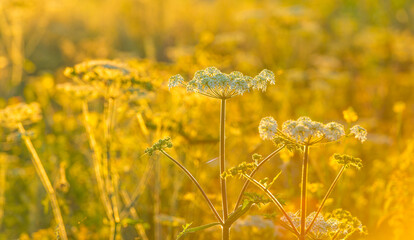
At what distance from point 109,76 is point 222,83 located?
1.51 metres

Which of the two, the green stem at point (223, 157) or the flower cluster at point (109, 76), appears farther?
the flower cluster at point (109, 76)

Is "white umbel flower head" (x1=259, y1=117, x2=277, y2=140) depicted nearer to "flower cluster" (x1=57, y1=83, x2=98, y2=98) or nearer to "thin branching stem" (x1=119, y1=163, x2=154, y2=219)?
"thin branching stem" (x1=119, y1=163, x2=154, y2=219)

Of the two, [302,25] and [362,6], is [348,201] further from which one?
[362,6]

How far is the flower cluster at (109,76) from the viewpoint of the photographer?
11.9 ft

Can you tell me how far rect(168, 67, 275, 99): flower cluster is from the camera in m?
2.44

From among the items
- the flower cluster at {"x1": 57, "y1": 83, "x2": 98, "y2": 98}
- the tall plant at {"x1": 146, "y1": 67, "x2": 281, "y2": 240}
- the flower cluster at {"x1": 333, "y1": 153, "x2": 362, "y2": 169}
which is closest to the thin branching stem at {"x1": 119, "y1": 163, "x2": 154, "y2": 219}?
the flower cluster at {"x1": 57, "y1": 83, "x2": 98, "y2": 98}

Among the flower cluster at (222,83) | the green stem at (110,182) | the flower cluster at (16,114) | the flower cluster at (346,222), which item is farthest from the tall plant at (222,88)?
the flower cluster at (16,114)

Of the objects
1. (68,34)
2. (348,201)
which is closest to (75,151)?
(348,201)

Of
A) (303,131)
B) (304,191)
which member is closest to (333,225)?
(304,191)

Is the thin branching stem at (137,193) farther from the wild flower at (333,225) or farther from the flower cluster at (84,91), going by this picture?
the wild flower at (333,225)

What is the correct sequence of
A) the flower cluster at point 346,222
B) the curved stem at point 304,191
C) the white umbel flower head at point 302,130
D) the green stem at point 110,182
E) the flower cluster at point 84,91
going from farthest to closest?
1. the flower cluster at point 84,91
2. the green stem at point 110,182
3. the flower cluster at point 346,222
4. the curved stem at point 304,191
5. the white umbel flower head at point 302,130

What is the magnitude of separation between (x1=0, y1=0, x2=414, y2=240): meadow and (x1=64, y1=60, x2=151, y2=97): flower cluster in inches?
0.5

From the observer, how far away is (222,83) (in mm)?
2445

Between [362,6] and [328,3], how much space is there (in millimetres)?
2950
